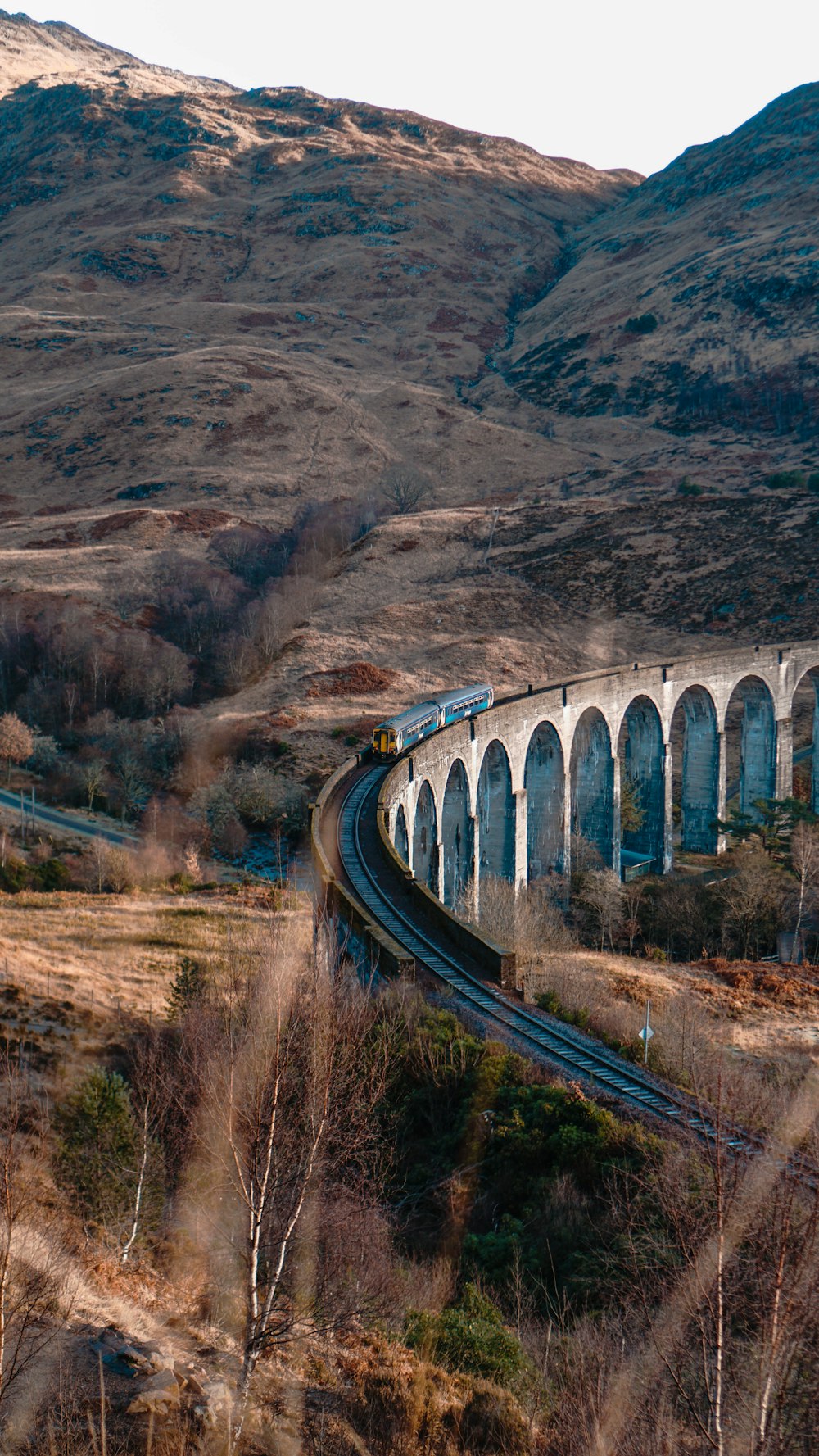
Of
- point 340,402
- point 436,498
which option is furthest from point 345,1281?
point 340,402

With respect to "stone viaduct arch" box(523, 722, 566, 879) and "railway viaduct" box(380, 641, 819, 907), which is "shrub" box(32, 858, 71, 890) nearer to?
"railway viaduct" box(380, 641, 819, 907)

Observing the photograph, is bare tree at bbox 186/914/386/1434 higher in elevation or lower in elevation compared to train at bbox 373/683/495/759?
lower

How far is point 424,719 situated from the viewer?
40188 mm

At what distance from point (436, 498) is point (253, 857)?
71710mm

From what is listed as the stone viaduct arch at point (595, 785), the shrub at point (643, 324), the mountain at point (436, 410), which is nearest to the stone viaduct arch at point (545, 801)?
the stone viaduct arch at point (595, 785)

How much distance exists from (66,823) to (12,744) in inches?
342

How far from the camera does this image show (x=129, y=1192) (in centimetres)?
1445

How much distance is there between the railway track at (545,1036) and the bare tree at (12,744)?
3007cm

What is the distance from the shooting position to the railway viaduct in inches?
1507

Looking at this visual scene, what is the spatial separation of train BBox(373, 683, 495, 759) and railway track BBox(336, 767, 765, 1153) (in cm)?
902

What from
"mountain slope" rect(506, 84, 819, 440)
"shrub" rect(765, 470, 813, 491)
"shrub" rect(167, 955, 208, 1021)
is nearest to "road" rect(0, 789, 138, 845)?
"shrub" rect(167, 955, 208, 1021)

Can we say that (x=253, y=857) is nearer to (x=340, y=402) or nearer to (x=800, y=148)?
(x=340, y=402)

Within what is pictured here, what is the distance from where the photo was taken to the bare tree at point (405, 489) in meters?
109

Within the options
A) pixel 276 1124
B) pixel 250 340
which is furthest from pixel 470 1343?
pixel 250 340
